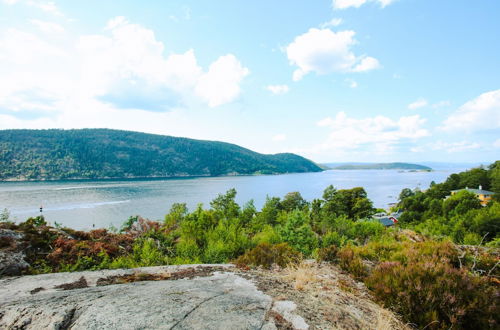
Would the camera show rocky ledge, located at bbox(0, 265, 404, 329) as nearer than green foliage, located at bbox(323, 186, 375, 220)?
Yes

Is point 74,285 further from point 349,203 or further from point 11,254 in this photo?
point 349,203

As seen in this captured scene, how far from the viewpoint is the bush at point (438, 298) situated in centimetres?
312

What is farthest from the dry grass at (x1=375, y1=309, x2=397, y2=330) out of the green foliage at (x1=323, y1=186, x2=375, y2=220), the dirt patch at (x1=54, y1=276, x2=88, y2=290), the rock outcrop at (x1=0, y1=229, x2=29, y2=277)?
the green foliage at (x1=323, y1=186, x2=375, y2=220)

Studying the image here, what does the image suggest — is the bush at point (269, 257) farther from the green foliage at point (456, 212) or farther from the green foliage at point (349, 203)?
the green foliage at point (349, 203)

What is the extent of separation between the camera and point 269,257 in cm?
512

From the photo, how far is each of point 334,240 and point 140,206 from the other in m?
64.6

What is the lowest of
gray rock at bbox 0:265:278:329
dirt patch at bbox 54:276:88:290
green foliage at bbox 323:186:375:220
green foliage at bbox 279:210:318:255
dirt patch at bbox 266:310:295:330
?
green foliage at bbox 323:186:375:220

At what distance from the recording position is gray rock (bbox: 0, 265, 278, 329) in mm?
2254

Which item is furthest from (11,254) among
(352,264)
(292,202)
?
(292,202)

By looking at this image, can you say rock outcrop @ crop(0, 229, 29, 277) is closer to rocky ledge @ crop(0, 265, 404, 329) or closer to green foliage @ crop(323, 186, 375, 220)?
rocky ledge @ crop(0, 265, 404, 329)

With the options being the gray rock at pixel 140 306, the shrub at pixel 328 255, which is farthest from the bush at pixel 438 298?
the gray rock at pixel 140 306

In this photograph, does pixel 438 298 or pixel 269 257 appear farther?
pixel 269 257

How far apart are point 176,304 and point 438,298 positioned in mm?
3252

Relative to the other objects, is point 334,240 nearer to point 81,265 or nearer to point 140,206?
point 81,265
